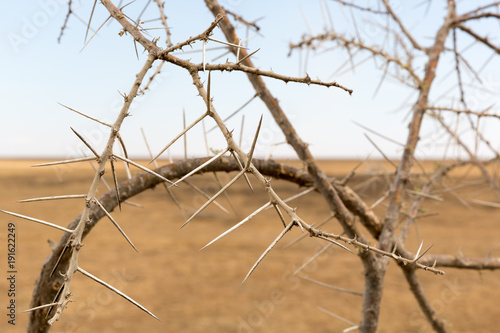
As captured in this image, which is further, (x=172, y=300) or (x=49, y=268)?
(x=172, y=300)

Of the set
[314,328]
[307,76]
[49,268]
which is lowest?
[314,328]

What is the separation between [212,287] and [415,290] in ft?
15.0

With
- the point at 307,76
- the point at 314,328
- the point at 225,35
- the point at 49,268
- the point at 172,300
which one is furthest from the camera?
the point at 172,300

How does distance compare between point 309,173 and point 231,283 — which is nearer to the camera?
point 309,173

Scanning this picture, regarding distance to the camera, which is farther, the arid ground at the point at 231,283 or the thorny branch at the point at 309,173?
the arid ground at the point at 231,283

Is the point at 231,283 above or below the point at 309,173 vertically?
below

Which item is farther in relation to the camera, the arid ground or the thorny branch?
the arid ground

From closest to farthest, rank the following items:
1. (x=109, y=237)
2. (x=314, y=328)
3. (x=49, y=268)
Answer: (x=49, y=268)
(x=314, y=328)
(x=109, y=237)

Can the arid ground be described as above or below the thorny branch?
below

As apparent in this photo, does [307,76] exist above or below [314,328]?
above

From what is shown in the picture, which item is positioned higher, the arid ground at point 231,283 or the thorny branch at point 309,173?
the thorny branch at point 309,173

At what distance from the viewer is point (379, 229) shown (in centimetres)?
132

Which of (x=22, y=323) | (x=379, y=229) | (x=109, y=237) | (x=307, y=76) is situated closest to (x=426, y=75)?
(x=379, y=229)

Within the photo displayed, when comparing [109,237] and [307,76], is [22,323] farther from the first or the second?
[307,76]
